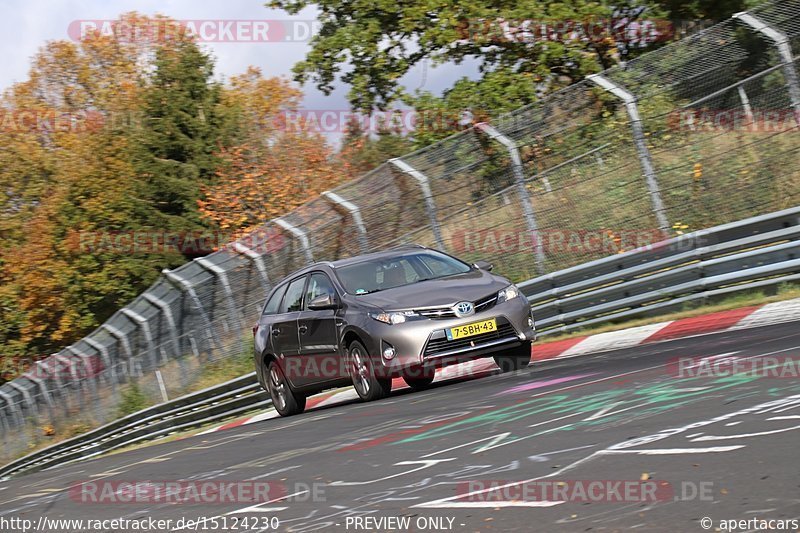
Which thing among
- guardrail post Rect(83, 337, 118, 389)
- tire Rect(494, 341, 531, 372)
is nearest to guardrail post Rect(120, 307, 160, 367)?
guardrail post Rect(83, 337, 118, 389)

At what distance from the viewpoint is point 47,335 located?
56.0 meters

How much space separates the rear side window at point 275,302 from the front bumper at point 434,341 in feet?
9.47

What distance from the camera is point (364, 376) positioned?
11656 millimetres

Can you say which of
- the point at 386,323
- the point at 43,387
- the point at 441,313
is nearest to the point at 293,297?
the point at 386,323

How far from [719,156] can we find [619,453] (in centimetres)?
880

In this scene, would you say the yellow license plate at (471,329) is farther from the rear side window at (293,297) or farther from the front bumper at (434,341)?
the rear side window at (293,297)

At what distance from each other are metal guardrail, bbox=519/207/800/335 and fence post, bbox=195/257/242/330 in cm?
731

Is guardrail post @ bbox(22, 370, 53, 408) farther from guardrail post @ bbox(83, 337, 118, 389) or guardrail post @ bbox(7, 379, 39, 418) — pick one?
guardrail post @ bbox(83, 337, 118, 389)

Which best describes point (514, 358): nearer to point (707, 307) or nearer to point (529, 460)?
point (707, 307)

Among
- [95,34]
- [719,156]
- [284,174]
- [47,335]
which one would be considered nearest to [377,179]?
[719,156]

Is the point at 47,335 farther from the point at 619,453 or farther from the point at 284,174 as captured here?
the point at 619,453

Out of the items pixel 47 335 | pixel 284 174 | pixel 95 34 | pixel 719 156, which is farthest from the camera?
pixel 95 34

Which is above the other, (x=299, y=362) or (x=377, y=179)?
(x=377, y=179)

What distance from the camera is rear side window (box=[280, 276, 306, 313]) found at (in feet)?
43.3
